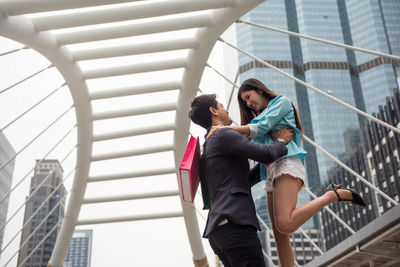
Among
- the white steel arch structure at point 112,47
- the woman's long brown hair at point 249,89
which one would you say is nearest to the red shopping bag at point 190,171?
the woman's long brown hair at point 249,89

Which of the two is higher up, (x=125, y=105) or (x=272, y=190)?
(x=125, y=105)

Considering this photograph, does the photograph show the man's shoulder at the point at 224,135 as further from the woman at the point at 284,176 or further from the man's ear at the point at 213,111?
the man's ear at the point at 213,111

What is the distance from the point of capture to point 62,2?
17.7ft

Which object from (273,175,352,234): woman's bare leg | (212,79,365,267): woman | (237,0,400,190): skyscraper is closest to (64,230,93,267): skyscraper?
(237,0,400,190): skyscraper

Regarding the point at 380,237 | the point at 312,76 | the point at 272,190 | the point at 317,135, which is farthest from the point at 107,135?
the point at 312,76

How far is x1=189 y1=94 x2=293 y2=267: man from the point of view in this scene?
2.51m

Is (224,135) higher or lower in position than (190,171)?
higher

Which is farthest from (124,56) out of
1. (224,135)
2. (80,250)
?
(80,250)

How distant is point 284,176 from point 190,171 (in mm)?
619

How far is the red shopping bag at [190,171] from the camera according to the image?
2.78 m

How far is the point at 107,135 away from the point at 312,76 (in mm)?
88299

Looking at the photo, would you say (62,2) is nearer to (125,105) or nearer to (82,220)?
(125,105)

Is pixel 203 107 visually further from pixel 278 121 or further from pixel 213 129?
pixel 278 121

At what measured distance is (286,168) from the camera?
291 centimetres
